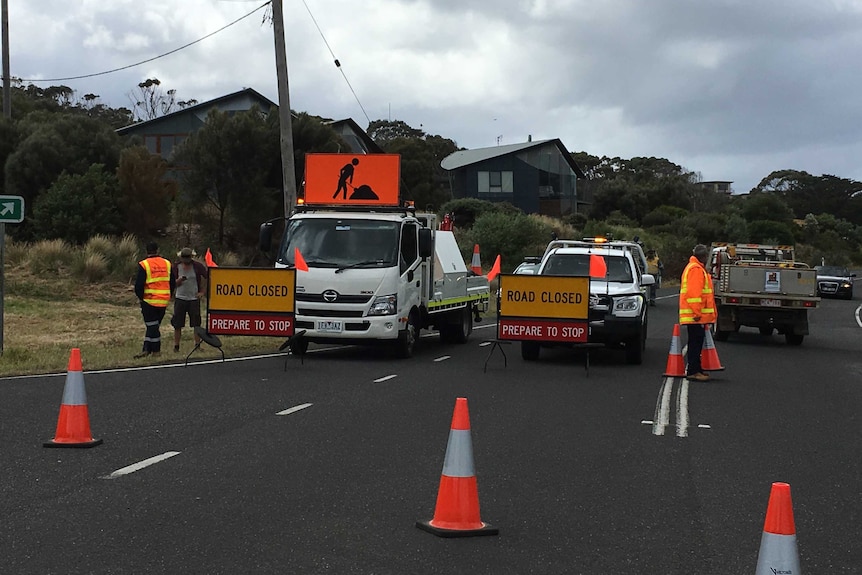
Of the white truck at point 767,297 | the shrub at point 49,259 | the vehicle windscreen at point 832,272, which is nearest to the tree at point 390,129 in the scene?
the vehicle windscreen at point 832,272

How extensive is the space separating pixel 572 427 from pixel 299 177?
27.7m

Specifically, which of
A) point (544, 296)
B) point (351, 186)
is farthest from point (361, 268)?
point (544, 296)

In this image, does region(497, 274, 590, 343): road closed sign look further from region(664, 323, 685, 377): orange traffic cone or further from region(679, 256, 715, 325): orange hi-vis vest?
region(679, 256, 715, 325): orange hi-vis vest

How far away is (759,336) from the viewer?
2555 centimetres

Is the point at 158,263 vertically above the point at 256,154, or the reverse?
the point at 256,154

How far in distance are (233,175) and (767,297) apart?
20.1 metres

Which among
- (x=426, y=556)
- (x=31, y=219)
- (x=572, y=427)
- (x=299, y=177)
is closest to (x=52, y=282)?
(x=31, y=219)

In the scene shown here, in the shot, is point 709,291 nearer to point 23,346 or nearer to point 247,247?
point 23,346

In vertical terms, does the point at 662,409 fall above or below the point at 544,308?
below

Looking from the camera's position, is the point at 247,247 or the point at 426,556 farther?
the point at 247,247

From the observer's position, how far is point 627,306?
16969 mm

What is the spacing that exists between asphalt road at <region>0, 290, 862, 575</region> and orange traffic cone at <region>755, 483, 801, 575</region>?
133 cm

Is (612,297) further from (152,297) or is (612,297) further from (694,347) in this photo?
(152,297)

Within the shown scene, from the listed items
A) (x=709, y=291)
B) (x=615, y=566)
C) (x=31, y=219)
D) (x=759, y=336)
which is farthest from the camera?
(x=31, y=219)
